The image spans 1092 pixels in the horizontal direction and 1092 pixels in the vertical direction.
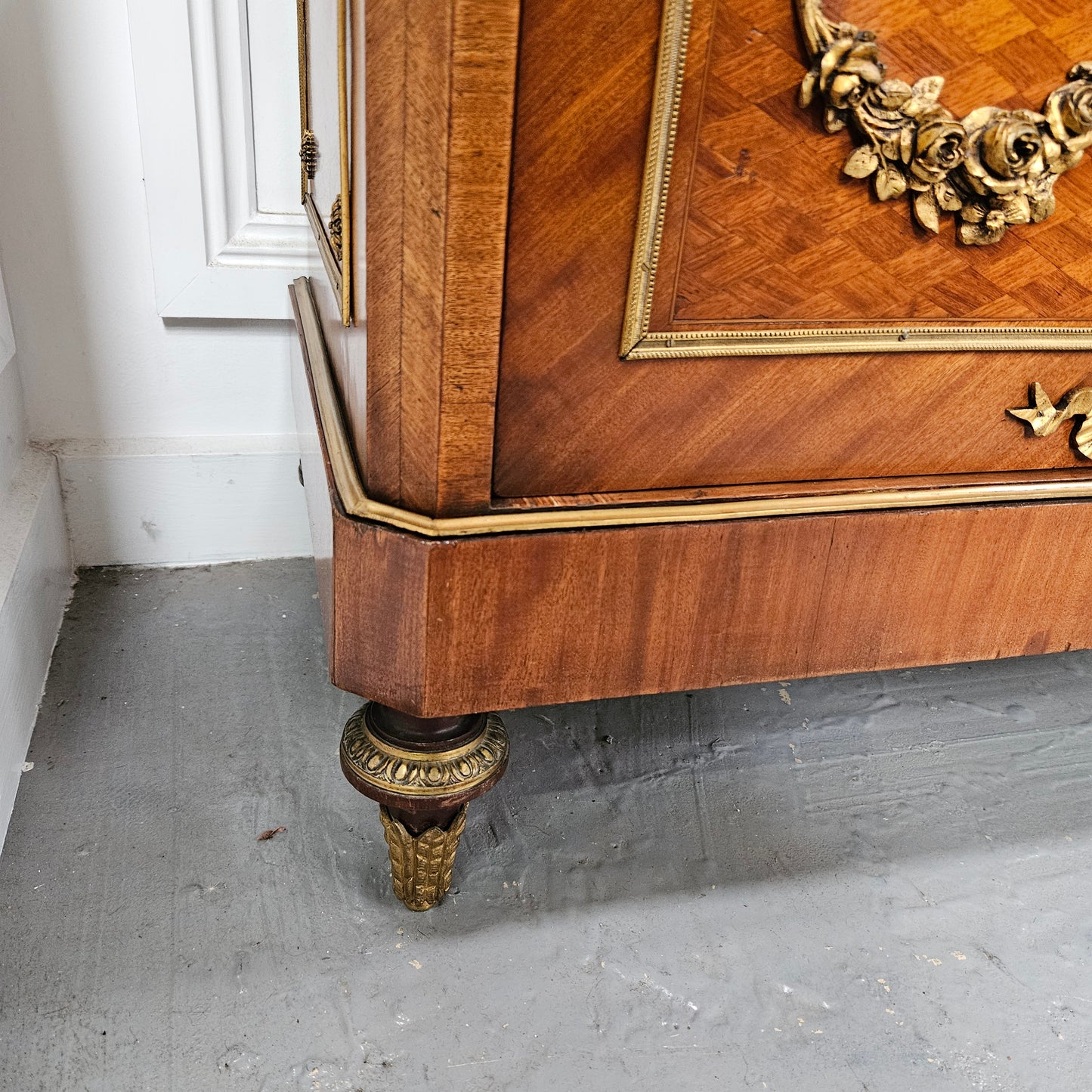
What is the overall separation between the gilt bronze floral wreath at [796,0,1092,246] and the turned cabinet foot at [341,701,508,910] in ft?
1.09

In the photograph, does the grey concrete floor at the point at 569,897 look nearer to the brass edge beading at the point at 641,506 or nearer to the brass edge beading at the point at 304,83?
the brass edge beading at the point at 641,506

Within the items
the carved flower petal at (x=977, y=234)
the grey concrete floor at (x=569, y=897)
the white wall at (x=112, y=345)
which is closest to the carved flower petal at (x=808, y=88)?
the carved flower petal at (x=977, y=234)

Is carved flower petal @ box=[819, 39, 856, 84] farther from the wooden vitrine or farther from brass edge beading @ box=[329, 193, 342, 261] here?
brass edge beading @ box=[329, 193, 342, 261]

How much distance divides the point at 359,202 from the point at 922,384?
284 mm

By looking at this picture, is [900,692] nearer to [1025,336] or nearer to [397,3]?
[1025,336]

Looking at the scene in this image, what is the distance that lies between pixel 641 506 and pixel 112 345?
0.64 meters

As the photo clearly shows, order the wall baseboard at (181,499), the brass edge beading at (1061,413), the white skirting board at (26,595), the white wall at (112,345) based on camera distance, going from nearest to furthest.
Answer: the brass edge beading at (1061,413) → the white skirting board at (26,595) → the white wall at (112,345) → the wall baseboard at (181,499)

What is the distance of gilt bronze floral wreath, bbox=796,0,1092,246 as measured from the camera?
406 mm

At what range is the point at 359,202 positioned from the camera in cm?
43

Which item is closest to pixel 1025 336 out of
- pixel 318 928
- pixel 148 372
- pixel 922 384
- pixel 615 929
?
pixel 922 384

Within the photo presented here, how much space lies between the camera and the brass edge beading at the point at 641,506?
0.44 m

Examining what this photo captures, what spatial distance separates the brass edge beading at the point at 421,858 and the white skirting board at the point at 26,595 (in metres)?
0.26

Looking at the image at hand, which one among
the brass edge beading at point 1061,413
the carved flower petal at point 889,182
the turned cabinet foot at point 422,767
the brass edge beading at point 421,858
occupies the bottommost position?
the brass edge beading at point 421,858

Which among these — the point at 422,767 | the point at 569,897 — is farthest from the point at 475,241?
the point at 569,897
